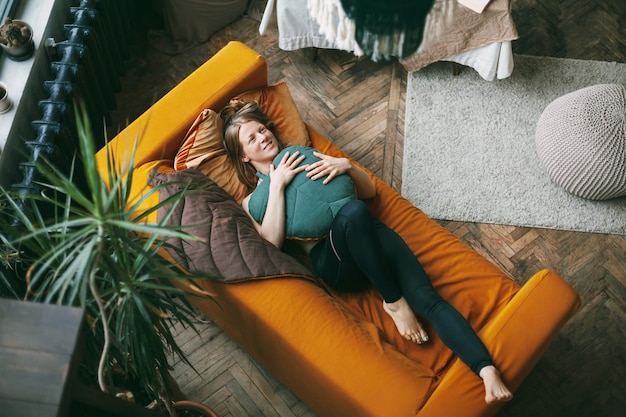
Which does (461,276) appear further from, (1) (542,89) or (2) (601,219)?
(1) (542,89)

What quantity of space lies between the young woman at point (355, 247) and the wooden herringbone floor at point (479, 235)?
539 mm

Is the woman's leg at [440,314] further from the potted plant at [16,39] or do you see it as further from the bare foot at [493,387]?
the potted plant at [16,39]

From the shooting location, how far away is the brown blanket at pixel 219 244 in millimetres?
1855

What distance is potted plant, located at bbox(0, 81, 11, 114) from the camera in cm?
204

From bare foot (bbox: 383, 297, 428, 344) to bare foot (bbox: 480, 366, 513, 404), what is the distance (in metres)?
0.25

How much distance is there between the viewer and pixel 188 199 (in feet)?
6.35

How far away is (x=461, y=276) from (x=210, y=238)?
814mm

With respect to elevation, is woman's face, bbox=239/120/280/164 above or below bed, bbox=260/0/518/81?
below

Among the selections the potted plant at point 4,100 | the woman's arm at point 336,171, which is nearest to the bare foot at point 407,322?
the woman's arm at point 336,171

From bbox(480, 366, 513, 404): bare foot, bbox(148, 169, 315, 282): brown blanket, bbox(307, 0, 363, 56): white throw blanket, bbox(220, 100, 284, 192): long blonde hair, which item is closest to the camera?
bbox(307, 0, 363, 56): white throw blanket

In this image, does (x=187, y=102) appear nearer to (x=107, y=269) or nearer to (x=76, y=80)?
(x=76, y=80)

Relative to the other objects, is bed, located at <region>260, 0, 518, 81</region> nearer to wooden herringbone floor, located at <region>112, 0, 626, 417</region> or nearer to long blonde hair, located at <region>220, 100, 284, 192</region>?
wooden herringbone floor, located at <region>112, 0, 626, 417</region>

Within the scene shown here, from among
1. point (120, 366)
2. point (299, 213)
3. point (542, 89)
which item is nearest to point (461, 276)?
point (299, 213)

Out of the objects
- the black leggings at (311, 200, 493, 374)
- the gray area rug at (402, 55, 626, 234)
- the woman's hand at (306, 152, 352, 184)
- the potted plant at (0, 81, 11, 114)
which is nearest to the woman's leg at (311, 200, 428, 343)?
the black leggings at (311, 200, 493, 374)
